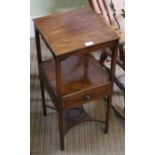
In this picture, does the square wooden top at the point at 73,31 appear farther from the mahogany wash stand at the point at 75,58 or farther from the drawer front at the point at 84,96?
the drawer front at the point at 84,96

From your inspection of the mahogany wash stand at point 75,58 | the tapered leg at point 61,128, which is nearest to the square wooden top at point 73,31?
the mahogany wash stand at point 75,58

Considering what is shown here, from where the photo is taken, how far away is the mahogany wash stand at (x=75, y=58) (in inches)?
61.9

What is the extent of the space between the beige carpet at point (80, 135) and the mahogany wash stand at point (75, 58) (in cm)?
9

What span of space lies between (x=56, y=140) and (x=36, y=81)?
0.54 m

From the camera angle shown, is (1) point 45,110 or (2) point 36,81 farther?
(2) point 36,81

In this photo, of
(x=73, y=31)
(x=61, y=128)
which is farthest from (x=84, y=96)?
(x=73, y=31)

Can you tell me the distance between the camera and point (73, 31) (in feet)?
5.42

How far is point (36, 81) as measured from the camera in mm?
2379

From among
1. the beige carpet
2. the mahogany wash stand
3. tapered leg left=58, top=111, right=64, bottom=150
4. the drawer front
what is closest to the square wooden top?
the mahogany wash stand

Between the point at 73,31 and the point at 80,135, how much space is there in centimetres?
69

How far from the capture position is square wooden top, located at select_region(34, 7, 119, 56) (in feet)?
5.12

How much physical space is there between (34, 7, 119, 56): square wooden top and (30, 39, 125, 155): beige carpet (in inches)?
26.7
